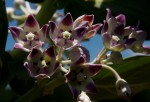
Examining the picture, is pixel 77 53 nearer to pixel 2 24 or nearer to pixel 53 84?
pixel 53 84

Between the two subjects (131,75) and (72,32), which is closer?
(72,32)

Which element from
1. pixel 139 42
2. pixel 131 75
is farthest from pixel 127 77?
pixel 139 42

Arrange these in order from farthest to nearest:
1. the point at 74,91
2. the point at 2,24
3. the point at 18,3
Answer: the point at 18,3 < the point at 2,24 < the point at 74,91

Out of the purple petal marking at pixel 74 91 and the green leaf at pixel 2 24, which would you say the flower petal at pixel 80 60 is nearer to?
the purple petal marking at pixel 74 91

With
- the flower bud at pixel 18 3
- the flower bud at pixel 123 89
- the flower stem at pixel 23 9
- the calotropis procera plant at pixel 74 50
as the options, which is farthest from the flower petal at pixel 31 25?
the flower bud at pixel 18 3

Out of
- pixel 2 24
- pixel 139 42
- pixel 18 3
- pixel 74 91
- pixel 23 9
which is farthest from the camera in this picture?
pixel 18 3

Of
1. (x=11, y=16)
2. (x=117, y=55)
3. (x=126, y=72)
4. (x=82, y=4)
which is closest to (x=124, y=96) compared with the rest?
(x=117, y=55)

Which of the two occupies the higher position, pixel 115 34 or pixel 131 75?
pixel 115 34
